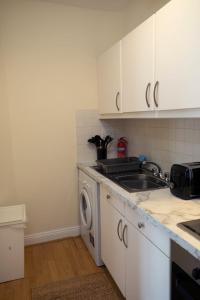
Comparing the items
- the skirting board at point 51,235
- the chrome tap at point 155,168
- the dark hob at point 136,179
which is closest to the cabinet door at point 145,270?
the dark hob at point 136,179

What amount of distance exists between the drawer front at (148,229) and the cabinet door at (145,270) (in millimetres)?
30

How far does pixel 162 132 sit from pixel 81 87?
1.11 meters

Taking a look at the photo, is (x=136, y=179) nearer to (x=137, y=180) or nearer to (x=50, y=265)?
(x=137, y=180)

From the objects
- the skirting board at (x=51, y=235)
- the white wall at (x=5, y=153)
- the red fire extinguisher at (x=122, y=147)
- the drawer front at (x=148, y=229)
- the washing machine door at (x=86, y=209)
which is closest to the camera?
the drawer front at (x=148, y=229)

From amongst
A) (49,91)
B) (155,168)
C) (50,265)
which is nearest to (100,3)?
(49,91)

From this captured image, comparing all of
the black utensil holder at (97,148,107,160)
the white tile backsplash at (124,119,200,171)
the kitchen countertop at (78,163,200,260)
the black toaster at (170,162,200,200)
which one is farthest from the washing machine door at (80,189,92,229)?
the black toaster at (170,162,200,200)

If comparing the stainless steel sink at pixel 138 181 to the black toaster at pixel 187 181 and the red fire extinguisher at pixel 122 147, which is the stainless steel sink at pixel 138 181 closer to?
the black toaster at pixel 187 181

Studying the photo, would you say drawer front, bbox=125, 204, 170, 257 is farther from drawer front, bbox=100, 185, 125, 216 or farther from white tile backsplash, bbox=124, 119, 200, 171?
white tile backsplash, bbox=124, 119, 200, 171

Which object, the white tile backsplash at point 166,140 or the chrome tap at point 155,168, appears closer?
the white tile backsplash at point 166,140

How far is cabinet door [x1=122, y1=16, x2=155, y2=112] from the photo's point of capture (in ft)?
5.43

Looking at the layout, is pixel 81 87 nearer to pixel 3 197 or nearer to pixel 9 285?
pixel 3 197

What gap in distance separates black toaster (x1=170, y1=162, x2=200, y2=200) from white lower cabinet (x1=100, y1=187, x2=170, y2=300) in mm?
312

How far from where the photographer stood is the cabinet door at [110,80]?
2225mm

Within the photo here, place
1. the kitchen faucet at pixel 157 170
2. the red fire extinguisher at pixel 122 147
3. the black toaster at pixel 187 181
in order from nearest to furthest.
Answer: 1. the black toaster at pixel 187 181
2. the kitchen faucet at pixel 157 170
3. the red fire extinguisher at pixel 122 147
